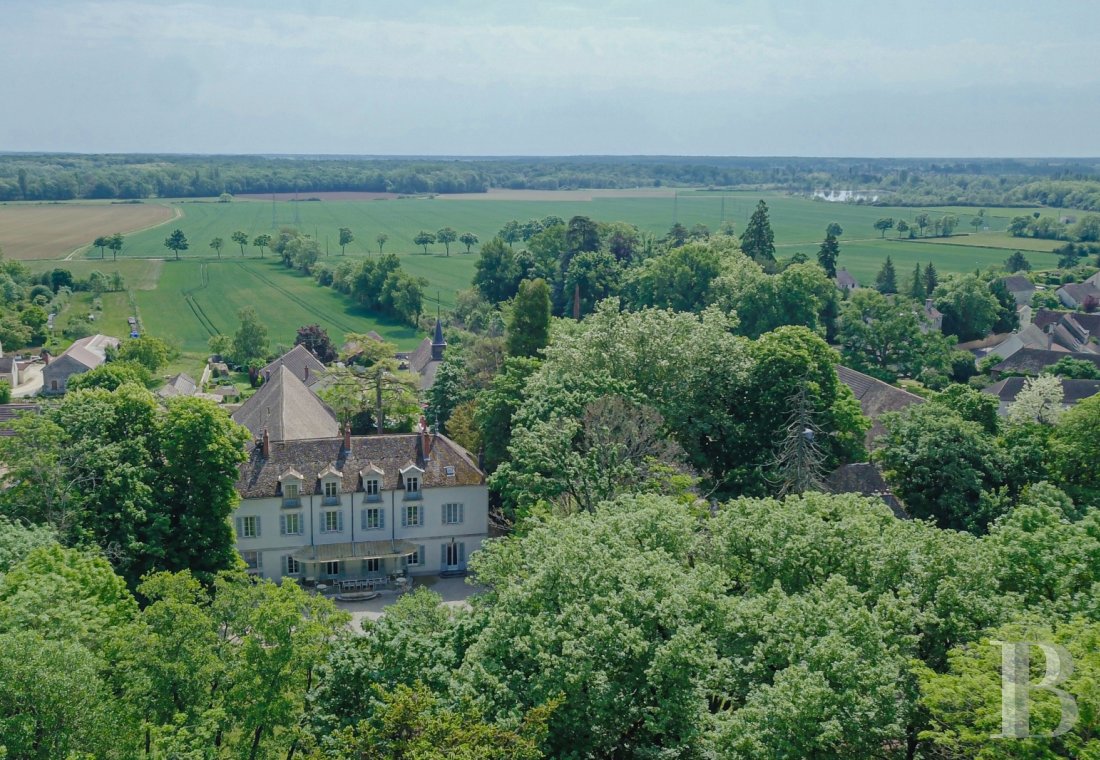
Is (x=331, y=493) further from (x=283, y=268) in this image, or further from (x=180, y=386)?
(x=283, y=268)

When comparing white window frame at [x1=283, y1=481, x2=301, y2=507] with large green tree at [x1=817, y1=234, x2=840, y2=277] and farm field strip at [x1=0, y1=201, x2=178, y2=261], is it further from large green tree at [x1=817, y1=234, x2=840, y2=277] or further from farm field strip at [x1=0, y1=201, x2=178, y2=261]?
farm field strip at [x1=0, y1=201, x2=178, y2=261]

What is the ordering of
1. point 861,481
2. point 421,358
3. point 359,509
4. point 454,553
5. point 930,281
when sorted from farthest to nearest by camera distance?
point 930,281 → point 421,358 → point 454,553 → point 861,481 → point 359,509

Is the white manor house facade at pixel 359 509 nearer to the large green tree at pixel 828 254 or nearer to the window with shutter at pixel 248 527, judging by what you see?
the window with shutter at pixel 248 527

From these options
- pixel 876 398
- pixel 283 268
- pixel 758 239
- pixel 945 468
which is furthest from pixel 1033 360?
pixel 283 268

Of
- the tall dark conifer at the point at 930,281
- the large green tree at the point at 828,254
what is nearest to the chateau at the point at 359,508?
the large green tree at the point at 828,254

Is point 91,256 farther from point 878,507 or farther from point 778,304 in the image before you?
point 878,507

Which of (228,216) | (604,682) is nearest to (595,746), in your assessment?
(604,682)

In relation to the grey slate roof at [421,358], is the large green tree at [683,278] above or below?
above
